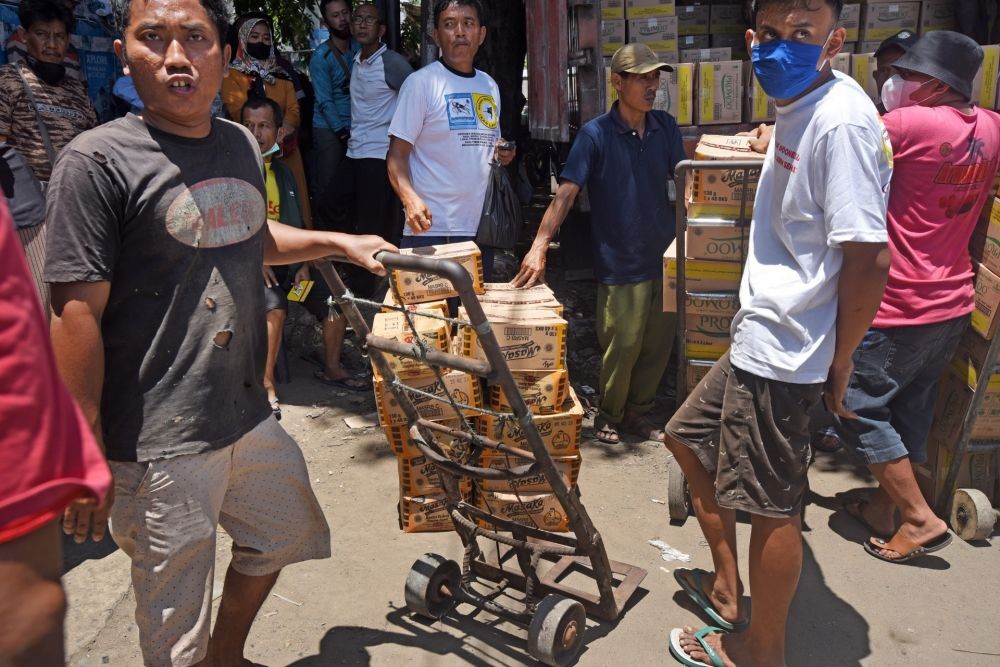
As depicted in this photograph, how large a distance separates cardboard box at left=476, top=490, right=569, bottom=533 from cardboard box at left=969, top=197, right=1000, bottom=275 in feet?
6.87

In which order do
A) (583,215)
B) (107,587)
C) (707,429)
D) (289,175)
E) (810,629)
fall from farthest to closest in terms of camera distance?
(583,215) < (289,175) < (107,587) < (810,629) < (707,429)

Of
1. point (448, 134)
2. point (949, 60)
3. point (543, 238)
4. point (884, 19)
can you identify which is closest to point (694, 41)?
point (884, 19)

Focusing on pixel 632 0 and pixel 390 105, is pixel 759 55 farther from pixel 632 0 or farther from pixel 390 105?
pixel 632 0


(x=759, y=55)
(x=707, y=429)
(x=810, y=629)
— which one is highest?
(x=759, y=55)

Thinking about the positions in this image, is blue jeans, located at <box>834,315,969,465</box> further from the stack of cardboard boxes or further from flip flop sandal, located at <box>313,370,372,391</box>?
flip flop sandal, located at <box>313,370,372,391</box>

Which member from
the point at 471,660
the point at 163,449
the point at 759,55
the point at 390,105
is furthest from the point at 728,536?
the point at 390,105

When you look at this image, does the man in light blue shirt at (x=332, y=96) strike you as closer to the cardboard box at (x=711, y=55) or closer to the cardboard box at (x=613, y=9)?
the cardboard box at (x=613, y=9)

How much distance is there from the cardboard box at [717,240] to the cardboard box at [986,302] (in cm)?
98

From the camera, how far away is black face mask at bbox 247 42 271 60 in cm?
630

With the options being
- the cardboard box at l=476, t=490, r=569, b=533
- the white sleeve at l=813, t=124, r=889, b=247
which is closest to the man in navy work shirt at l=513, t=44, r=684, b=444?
the cardboard box at l=476, t=490, r=569, b=533

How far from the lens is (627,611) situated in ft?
11.2

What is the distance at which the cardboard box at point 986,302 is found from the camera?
12.0ft

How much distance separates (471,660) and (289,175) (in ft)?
11.8

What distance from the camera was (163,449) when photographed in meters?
2.30
